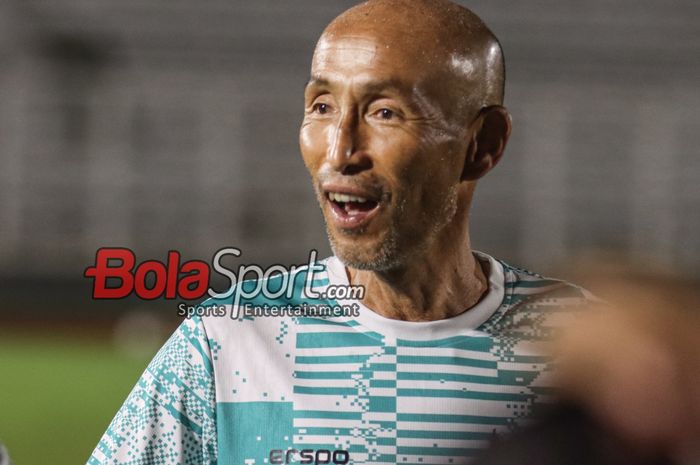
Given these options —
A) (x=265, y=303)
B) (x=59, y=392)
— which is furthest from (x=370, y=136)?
(x=59, y=392)

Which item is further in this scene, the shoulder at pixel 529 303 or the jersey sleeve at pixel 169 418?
the shoulder at pixel 529 303

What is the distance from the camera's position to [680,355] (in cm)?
57

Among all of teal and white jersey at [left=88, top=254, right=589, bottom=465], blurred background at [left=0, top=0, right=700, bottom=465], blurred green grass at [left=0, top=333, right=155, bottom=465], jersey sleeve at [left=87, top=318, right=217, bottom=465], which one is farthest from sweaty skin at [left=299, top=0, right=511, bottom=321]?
blurred background at [left=0, top=0, right=700, bottom=465]

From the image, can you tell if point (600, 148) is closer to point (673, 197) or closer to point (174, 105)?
point (673, 197)

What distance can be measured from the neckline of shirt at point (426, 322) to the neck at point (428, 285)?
0.06ft

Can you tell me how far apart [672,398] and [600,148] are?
9439mm

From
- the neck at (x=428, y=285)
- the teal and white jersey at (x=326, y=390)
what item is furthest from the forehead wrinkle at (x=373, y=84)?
the teal and white jersey at (x=326, y=390)

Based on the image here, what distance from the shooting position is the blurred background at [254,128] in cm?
942

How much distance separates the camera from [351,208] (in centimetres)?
179

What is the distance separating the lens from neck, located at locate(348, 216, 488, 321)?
6.44 feet

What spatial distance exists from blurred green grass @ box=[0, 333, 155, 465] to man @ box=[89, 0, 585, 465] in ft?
15.8

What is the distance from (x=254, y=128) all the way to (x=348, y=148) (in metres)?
8.21

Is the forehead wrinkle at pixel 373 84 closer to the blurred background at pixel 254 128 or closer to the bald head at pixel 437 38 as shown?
the bald head at pixel 437 38

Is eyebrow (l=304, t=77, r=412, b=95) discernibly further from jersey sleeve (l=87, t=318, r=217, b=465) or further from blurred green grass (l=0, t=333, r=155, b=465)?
blurred green grass (l=0, t=333, r=155, b=465)
